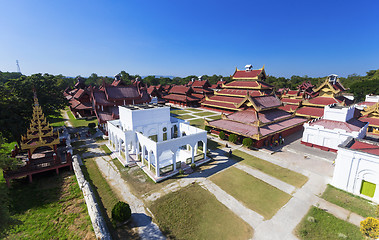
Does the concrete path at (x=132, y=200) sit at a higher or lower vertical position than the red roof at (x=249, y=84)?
lower

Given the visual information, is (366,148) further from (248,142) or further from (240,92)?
(240,92)

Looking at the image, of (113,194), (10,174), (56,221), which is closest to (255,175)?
(113,194)

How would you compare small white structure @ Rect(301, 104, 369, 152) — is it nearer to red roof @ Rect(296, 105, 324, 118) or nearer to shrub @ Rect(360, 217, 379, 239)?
red roof @ Rect(296, 105, 324, 118)

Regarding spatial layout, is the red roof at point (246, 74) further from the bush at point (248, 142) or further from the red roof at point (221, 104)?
the bush at point (248, 142)

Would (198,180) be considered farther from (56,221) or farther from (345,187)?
(345,187)

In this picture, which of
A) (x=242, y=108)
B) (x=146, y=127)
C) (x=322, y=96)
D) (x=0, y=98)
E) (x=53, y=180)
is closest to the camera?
(x=53, y=180)

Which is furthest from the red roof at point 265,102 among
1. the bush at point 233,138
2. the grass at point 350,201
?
the grass at point 350,201

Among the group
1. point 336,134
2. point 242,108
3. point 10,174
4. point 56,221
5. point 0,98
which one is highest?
point 0,98
